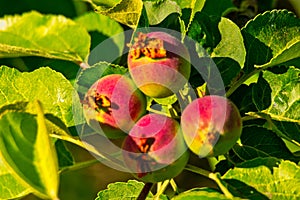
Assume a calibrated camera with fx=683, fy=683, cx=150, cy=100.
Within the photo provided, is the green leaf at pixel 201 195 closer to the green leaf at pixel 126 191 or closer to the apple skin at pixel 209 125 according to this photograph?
the apple skin at pixel 209 125

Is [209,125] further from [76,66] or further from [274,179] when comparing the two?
[76,66]

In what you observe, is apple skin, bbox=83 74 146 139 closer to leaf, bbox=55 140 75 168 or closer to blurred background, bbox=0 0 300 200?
leaf, bbox=55 140 75 168

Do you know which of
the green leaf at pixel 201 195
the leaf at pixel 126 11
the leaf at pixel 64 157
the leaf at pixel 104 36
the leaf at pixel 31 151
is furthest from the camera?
the leaf at pixel 104 36

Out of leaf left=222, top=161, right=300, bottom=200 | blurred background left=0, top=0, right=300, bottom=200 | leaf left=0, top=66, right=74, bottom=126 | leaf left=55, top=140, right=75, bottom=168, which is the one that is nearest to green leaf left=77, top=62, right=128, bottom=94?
leaf left=0, top=66, right=74, bottom=126

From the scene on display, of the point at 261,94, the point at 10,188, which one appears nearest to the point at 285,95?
the point at 261,94

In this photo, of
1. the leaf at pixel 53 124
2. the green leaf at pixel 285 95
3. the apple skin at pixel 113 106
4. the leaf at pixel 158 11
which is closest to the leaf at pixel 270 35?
the green leaf at pixel 285 95
